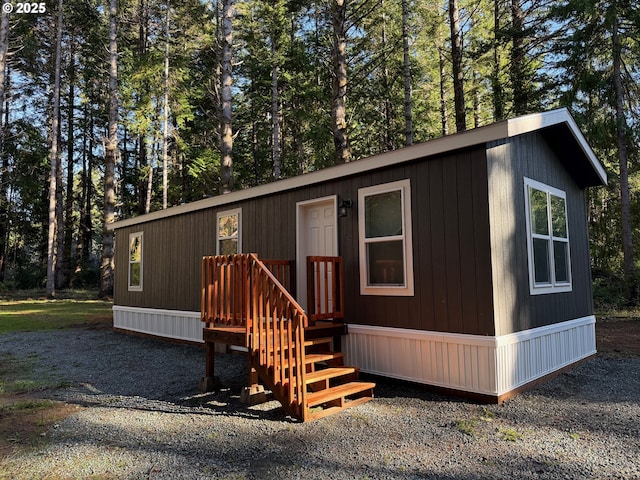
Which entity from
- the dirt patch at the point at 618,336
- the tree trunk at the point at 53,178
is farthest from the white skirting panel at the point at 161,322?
the tree trunk at the point at 53,178

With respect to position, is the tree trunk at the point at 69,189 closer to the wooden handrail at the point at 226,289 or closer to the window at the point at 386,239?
the wooden handrail at the point at 226,289

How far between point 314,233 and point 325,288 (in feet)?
3.82

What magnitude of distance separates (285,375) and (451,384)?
178cm

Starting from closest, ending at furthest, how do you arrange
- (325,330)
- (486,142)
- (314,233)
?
(486,142) < (325,330) < (314,233)

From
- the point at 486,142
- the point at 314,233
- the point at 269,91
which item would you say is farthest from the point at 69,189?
the point at 486,142

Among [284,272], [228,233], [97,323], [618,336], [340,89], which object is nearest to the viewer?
[284,272]

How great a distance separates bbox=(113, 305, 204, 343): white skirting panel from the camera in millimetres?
7961

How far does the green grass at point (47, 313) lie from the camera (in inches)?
410

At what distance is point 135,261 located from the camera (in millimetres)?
9820

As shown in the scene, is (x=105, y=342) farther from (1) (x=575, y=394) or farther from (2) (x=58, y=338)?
(1) (x=575, y=394)

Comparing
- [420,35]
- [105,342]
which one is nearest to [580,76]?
[420,35]

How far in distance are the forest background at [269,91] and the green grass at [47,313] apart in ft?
5.61

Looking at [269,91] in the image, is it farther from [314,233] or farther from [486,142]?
[486,142]

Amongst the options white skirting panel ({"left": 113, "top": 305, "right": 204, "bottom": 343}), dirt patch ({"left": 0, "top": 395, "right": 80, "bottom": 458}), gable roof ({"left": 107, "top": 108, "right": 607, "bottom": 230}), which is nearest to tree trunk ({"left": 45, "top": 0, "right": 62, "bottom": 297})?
white skirting panel ({"left": 113, "top": 305, "right": 204, "bottom": 343})
